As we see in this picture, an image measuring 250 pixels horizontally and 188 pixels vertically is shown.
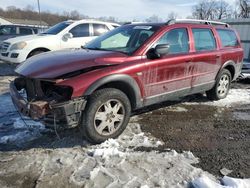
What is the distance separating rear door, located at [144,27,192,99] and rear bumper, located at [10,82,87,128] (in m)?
1.32

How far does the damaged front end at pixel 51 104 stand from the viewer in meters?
3.82

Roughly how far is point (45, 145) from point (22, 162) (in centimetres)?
56

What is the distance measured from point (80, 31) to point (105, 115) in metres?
7.15

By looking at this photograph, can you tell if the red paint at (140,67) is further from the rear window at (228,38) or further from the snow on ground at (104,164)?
the snow on ground at (104,164)

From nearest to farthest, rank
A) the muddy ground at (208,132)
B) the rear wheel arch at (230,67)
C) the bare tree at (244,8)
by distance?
1. the muddy ground at (208,132)
2. the rear wheel arch at (230,67)
3. the bare tree at (244,8)

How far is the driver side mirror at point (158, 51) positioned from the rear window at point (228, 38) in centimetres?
235

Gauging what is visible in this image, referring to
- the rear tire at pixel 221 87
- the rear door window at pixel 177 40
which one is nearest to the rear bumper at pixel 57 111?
the rear door window at pixel 177 40

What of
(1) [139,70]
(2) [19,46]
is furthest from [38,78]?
(2) [19,46]

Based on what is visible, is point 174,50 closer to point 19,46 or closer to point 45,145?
point 45,145

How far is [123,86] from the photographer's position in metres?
4.54

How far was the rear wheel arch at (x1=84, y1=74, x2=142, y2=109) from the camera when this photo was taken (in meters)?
4.09

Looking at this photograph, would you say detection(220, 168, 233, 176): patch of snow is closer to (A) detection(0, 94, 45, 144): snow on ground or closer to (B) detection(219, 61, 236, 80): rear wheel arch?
(A) detection(0, 94, 45, 144): snow on ground

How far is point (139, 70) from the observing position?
15.2 feet

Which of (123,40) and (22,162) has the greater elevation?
(123,40)
